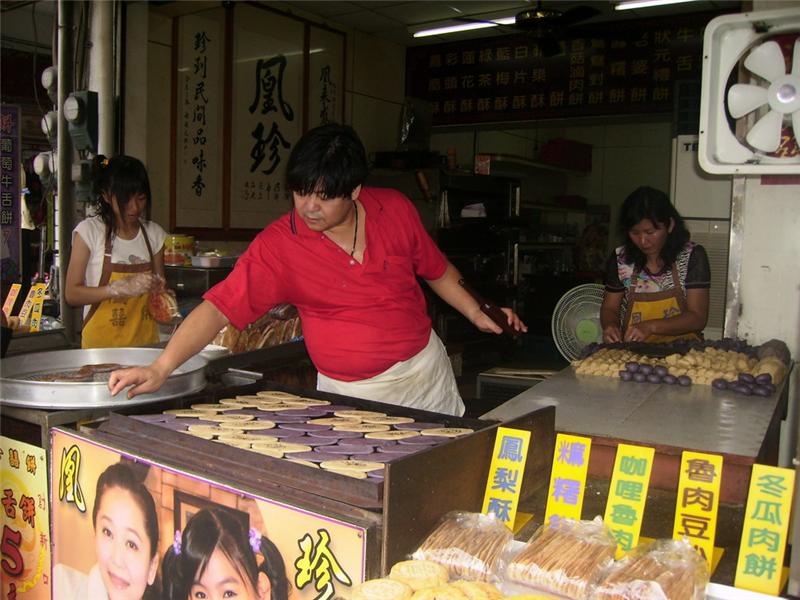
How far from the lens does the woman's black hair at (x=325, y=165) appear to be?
2246 millimetres

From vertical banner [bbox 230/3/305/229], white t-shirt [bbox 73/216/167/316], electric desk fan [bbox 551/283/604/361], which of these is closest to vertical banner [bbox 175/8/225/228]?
vertical banner [bbox 230/3/305/229]

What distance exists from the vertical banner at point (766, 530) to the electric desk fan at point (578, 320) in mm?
3088

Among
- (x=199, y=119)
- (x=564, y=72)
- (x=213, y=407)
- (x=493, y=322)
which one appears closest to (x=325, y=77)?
(x=199, y=119)

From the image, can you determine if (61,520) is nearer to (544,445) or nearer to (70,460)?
(70,460)

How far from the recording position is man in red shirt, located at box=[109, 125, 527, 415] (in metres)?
2.29

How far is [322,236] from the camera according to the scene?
253 centimetres

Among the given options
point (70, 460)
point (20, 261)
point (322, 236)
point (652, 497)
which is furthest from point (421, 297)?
point (20, 261)

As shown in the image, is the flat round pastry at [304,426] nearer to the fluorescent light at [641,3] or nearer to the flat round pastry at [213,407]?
the flat round pastry at [213,407]

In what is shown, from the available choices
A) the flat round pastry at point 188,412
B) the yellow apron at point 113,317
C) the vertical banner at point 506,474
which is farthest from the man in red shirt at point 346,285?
the yellow apron at point 113,317

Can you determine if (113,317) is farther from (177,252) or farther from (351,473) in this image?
(351,473)

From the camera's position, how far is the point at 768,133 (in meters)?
2.31

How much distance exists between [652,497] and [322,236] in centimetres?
132

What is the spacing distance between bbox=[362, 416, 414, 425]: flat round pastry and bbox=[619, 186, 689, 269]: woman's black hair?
7.55 feet

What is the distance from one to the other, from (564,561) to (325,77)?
6.78 meters
